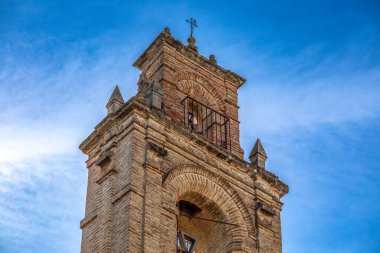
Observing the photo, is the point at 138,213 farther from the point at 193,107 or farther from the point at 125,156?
the point at 193,107

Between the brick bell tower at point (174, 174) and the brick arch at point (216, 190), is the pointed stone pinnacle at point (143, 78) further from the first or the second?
the brick arch at point (216, 190)

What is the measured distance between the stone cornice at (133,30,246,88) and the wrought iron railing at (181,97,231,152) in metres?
1.46

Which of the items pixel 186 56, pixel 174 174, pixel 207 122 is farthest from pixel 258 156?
pixel 186 56

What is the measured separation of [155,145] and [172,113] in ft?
8.00

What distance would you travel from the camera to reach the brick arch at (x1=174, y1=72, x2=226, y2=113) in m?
29.5

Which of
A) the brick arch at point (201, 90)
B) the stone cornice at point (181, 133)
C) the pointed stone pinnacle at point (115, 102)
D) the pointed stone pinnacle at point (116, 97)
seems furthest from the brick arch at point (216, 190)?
the brick arch at point (201, 90)

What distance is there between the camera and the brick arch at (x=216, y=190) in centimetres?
2627

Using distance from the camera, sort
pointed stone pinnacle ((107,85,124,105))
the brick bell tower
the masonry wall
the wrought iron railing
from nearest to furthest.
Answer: the masonry wall, the brick bell tower, pointed stone pinnacle ((107,85,124,105)), the wrought iron railing

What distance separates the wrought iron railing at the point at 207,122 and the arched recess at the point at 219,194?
180 centimetres

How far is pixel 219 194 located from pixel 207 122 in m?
3.14

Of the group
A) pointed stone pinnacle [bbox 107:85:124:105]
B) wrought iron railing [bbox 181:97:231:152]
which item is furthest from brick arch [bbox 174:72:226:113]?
pointed stone pinnacle [bbox 107:85:124:105]

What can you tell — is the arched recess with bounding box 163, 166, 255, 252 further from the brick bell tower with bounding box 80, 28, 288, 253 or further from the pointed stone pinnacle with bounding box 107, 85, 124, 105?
the pointed stone pinnacle with bounding box 107, 85, 124, 105

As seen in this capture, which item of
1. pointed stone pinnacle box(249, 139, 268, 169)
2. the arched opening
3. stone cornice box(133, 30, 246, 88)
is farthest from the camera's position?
stone cornice box(133, 30, 246, 88)

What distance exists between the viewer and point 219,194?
26.9 meters
